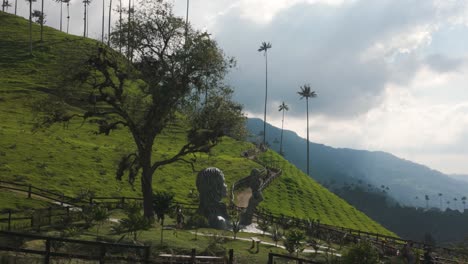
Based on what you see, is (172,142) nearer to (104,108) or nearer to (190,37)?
(104,108)

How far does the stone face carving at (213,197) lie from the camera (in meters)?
37.9

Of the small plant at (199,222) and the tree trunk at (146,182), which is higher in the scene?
the tree trunk at (146,182)

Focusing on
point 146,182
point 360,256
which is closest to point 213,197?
point 146,182

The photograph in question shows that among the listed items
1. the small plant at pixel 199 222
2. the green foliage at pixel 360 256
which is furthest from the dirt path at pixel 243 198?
the green foliage at pixel 360 256

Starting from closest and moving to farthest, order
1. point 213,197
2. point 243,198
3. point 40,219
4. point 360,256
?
point 360,256 → point 40,219 → point 213,197 → point 243,198

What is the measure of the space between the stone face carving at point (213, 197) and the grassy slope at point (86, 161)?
458cm

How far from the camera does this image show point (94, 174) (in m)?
63.1

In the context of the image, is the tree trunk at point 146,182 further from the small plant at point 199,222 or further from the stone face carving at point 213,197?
the stone face carving at point 213,197

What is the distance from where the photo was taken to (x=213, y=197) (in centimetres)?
3809

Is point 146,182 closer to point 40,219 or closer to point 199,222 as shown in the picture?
point 199,222

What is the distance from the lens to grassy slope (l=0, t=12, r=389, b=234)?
57.3m

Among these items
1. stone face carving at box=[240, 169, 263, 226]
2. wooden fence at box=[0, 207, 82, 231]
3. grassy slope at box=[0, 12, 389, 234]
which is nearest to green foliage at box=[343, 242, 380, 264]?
wooden fence at box=[0, 207, 82, 231]

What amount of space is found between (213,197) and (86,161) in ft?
117

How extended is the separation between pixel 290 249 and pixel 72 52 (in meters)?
23.9
